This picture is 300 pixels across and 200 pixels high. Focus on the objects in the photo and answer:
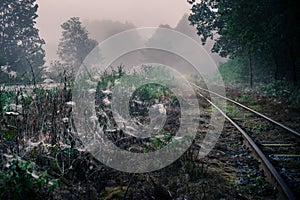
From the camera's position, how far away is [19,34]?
2905cm

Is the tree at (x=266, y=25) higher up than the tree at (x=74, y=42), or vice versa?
the tree at (x=74, y=42)

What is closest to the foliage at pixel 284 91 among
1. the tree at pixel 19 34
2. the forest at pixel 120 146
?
the forest at pixel 120 146

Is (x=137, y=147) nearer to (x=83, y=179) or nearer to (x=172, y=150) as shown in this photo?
(x=172, y=150)

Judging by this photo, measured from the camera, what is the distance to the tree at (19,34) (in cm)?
2740

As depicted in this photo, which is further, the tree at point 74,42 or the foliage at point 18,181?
the tree at point 74,42

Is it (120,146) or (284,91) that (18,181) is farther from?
(284,91)

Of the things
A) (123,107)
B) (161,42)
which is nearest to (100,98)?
(123,107)

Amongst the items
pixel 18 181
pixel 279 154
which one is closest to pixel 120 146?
pixel 18 181

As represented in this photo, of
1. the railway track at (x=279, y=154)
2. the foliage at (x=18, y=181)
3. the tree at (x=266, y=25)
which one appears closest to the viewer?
the foliage at (x=18, y=181)

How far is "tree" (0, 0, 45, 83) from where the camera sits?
89.9 ft

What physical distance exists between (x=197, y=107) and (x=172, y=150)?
20.9 feet

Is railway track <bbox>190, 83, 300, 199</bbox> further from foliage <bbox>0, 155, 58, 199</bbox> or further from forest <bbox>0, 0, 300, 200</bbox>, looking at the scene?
foliage <bbox>0, 155, 58, 199</bbox>

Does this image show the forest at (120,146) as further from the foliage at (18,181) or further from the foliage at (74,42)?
the foliage at (74,42)

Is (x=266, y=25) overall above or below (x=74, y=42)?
below
